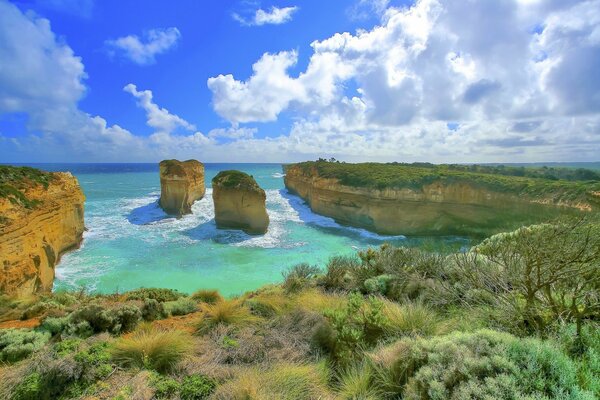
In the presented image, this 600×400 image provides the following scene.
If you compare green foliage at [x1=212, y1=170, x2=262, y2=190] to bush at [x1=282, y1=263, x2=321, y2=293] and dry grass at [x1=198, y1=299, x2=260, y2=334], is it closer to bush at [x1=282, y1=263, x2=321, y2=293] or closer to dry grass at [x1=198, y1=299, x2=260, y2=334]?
bush at [x1=282, y1=263, x2=321, y2=293]

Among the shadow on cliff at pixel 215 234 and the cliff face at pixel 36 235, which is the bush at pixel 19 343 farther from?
the shadow on cliff at pixel 215 234

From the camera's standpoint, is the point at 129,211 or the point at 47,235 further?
the point at 129,211

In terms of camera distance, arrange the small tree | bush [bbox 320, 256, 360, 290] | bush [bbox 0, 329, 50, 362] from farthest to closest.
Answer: bush [bbox 320, 256, 360, 290]
bush [bbox 0, 329, 50, 362]
the small tree

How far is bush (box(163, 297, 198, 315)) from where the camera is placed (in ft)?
22.0

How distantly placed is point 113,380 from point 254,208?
21.9 metres

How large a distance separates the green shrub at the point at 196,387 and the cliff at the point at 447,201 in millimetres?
24545

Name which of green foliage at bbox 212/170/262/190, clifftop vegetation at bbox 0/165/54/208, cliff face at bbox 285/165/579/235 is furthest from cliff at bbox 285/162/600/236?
clifftop vegetation at bbox 0/165/54/208

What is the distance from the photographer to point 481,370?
2.47 metres

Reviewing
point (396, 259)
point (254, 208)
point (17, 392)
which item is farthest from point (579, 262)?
point (254, 208)

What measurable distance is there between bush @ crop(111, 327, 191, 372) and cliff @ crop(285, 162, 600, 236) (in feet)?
80.4

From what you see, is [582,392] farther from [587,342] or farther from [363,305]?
[363,305]

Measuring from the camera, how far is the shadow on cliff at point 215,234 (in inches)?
907

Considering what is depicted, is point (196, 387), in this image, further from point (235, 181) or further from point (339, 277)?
point (235, 181)

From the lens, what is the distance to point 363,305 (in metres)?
4.92
